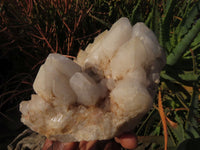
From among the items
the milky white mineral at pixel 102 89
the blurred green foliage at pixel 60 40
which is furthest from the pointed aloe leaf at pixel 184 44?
the milky white mineral at pixel 102 89

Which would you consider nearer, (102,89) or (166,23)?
(102,89)

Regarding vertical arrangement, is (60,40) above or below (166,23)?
below

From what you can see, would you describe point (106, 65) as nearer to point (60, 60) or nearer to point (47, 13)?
point (60, 60)

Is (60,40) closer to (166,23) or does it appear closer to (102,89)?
(166,23)

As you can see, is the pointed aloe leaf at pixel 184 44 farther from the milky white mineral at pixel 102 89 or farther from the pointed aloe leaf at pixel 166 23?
the milky white mineral at pixel 102 89

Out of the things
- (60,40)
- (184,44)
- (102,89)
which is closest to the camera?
(102,89)

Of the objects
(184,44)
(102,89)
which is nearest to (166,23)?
(184,44)
